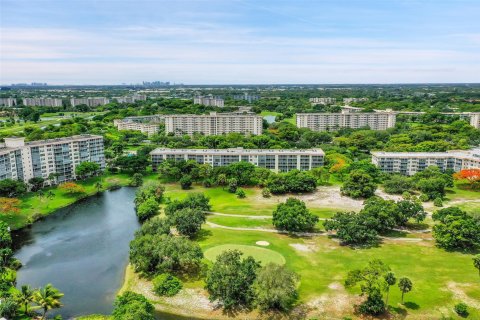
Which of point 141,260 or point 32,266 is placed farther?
point 32,266

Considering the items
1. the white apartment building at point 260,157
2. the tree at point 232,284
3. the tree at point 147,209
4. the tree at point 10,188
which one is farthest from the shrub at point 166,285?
the white apartment building at point 260,157

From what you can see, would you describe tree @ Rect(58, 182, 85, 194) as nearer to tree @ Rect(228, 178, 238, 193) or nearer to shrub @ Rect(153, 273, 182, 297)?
tree @ Rect(228, 178, 238, 193)

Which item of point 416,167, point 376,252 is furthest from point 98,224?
point 416,167

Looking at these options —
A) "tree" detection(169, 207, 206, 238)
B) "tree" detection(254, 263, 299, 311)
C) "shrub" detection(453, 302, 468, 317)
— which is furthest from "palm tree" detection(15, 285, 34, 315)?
"shrub" detection(453, 302, 468, 317)

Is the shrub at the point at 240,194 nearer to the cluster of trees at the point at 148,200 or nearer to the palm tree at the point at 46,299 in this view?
the cluster of trees at the point at 148,200

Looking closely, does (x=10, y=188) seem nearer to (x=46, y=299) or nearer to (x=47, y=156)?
(x=47, y=156)

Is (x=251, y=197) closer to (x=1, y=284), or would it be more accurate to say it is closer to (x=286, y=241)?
(x=286, y=241)
